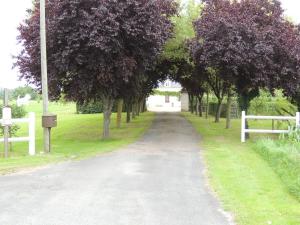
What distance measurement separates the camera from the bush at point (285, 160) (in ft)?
34.7

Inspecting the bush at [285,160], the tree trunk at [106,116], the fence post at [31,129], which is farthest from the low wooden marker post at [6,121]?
the bush at [285,160]

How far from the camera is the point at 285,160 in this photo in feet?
43.2

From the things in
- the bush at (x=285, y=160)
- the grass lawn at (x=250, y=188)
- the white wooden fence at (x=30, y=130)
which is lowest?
the grass lawn at (x=250, y=188)

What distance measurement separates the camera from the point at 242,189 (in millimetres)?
10188

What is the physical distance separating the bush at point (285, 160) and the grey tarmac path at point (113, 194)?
1.76m

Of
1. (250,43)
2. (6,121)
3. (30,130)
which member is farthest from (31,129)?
(250,43)

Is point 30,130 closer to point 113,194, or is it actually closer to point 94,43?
point 94,43

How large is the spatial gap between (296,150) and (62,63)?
9.32 meters

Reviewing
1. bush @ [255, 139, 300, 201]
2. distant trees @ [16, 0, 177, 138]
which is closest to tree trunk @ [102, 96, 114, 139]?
distant trees @ [16, 0, 177, 138]

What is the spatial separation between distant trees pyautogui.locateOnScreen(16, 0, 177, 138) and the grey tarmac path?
5.54m

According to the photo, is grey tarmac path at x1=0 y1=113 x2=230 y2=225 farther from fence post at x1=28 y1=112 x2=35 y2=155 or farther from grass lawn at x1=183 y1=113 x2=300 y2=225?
fence post at x1=28 y1=112 x2=35 y2=155

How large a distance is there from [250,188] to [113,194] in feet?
9.23

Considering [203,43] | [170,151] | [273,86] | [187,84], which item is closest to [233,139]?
[273,86]

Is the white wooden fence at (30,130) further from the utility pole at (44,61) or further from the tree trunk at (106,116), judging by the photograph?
the tree trunk at (106,116)
